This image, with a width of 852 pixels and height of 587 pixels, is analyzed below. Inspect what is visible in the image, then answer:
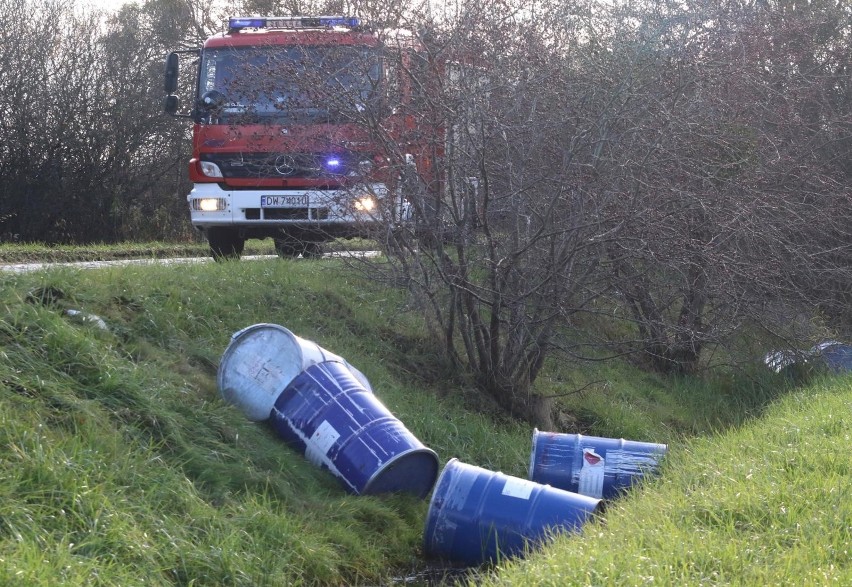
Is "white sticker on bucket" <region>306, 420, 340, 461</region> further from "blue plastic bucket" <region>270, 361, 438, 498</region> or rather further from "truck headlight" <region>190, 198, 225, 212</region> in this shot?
"truck headlight" <region>190, 198, 225, 212</region>

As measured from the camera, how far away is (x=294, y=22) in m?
9.63

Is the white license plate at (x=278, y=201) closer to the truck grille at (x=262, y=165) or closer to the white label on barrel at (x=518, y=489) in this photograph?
the truck grille at (x=262, y=165)

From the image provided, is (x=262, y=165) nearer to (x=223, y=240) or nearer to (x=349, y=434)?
(x=223, y=240)

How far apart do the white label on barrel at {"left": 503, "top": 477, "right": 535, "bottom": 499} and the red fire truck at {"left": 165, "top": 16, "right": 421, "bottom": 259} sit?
8.99ft

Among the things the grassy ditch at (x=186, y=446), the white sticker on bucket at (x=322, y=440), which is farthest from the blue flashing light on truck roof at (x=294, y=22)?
the white sticker on bucket at (x=322, y=440)

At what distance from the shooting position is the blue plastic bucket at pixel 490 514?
17.1ft

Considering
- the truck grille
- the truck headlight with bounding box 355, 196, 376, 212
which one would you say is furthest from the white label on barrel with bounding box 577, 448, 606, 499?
the truck grille

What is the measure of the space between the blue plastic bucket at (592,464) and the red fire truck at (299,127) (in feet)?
7.19

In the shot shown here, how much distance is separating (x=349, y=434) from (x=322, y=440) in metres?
0.18

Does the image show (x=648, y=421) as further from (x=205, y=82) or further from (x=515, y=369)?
(x=205, y=82)

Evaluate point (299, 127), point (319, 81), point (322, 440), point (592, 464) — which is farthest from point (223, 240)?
point (592, 464)

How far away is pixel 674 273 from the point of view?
832 cm

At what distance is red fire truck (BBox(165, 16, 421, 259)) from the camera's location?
7625 mm

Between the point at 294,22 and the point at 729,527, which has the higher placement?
the point at 294,22
